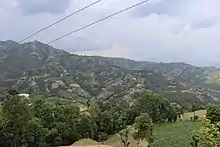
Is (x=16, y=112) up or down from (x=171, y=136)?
up

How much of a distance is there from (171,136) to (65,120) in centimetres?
1978

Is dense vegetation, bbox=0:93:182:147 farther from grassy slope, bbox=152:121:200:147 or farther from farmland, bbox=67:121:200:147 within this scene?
grassy slope, bbox=152:121:200:147

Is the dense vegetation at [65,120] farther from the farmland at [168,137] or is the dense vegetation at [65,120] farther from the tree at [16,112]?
the farmland at [168,137]

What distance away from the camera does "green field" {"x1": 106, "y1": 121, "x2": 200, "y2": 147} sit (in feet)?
197

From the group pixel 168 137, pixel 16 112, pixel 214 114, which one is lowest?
pixel 168 137

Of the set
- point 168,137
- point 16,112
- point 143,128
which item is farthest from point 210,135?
point 168,137

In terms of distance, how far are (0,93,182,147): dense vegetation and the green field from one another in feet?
13.3

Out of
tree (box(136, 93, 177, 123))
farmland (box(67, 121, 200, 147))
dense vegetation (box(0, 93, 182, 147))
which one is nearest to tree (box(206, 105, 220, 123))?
farmland (box(67, 121, 200, 147))

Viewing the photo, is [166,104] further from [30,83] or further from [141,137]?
[30,83]

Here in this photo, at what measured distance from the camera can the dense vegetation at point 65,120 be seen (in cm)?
5394

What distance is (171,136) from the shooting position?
67938mm

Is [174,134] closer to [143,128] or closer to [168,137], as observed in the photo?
[168,137]

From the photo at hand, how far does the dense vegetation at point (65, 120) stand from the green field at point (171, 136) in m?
4.05

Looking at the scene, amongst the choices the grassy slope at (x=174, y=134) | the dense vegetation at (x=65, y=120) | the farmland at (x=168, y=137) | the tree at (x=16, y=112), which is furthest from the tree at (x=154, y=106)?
the tree at (x=16, y=112)
